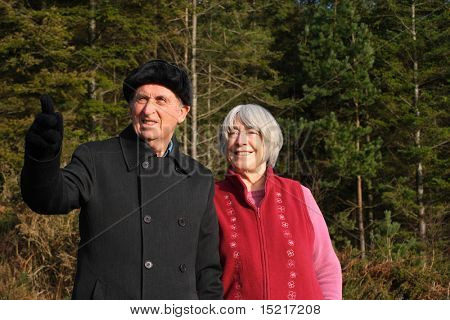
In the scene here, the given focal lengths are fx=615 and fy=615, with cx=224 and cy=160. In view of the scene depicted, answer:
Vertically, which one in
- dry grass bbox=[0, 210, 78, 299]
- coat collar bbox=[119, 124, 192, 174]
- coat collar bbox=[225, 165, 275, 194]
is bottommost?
dry grass bbox=[0, 210, 78, 299]

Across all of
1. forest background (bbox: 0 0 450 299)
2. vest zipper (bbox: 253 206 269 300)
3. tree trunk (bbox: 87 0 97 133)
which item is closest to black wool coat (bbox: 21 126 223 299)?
vest zipper (bbox: 253 206 269 300)

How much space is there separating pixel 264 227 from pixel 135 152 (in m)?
0.68

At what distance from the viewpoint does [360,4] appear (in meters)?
23.4

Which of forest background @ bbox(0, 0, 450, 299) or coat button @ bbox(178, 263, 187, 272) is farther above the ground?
forest background @ bbox(0, 0, 450, 299)

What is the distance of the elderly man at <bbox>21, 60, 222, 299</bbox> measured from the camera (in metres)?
2.26

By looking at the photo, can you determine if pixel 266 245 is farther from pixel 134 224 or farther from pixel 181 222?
pixel 134 224

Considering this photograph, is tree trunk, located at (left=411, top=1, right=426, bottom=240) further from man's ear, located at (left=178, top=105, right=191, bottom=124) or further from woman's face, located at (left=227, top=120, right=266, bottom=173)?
man's ear, located at (left=178, top=105, right=191, bottom=124)

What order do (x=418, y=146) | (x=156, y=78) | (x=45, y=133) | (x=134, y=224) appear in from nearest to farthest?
(x=45, y=133)
(x=134, y=224)
(x=156, y=78)
(x=418, y=146)

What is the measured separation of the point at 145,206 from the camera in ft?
7.70

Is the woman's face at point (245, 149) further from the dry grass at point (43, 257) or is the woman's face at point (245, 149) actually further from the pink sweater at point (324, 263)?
the dry grass at point (43, 257)

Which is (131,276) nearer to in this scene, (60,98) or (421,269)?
(421,269)

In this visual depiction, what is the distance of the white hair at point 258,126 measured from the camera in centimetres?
285

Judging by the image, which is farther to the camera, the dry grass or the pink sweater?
the dry grass

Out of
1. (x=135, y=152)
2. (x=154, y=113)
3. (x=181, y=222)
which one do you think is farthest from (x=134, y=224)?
(x=154, y=113)
